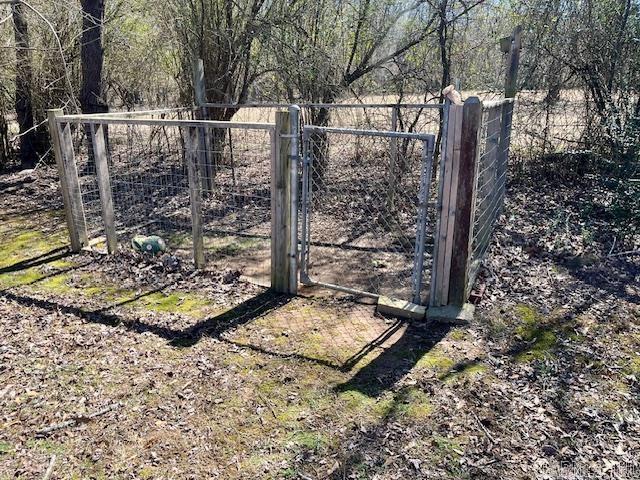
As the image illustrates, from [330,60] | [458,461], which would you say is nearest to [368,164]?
[330,60]

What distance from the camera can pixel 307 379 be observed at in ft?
10.9

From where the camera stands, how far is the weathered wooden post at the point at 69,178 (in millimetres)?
5137

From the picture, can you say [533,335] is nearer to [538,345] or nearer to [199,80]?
[538,345]

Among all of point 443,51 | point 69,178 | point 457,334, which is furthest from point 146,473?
point 443,51

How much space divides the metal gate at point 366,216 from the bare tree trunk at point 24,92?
16.6 feet

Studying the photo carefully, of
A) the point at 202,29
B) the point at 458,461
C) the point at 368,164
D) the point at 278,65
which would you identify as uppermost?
the point at 202,29

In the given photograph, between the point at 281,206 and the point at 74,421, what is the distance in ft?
7.23

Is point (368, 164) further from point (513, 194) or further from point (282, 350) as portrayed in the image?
point (282, 350)

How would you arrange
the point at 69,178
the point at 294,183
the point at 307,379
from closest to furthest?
the point at 307,379
the point at 294,183
the point at 69,178

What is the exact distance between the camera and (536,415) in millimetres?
2955

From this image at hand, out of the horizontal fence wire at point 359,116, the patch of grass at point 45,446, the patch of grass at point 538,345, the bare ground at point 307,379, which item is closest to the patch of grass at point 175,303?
the bare ground at point 307,379

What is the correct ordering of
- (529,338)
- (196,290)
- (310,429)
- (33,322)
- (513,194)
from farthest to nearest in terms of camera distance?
(513,194) < (196,290) < (33,322) < (529,338) < (310,429)

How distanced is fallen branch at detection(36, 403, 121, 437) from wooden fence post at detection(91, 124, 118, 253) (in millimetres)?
2715

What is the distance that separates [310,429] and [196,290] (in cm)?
212
